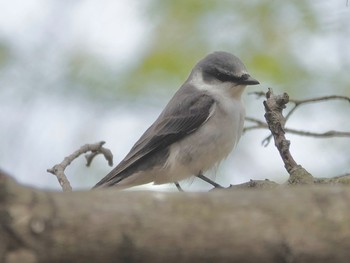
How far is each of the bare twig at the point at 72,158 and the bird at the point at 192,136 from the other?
0.49 metres

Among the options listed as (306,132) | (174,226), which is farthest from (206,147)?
(174,226)

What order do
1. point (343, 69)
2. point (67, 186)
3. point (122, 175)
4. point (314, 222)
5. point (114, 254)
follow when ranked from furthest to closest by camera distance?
point (343, 69) → point (122, 175) → point (67, 186) → point (314, 222) → point (114, 254)

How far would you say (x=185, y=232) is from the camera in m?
1.81

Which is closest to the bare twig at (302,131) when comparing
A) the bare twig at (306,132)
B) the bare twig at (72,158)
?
the bare twig at (306,132)

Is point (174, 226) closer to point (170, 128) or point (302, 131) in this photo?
point (302, 131)

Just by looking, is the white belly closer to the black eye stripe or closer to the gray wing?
the gray wing

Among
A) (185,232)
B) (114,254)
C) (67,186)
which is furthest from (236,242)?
(67,186)

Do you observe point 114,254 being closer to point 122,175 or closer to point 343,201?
point 343,201

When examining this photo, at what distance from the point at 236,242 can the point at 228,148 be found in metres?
3.67

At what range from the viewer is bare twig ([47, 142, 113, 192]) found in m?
4.07

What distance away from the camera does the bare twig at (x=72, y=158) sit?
160 inches

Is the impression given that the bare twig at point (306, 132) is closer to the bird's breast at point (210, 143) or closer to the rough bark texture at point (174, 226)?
the bird's breast at point (210, 143)

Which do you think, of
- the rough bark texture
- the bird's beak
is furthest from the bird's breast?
the rough bark texture

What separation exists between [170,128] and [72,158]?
1410 mm
